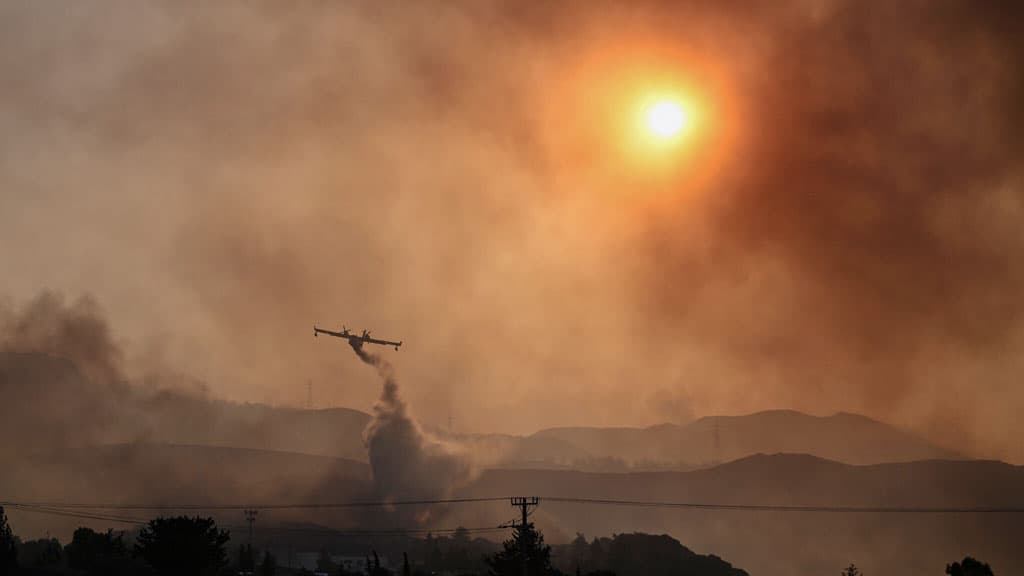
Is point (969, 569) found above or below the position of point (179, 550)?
below

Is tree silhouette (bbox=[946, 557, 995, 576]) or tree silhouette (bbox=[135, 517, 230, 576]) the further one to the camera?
tree silhouette (bbox=[135, 517, 230, 576])

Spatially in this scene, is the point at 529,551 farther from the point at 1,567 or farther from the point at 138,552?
the point at 1,567

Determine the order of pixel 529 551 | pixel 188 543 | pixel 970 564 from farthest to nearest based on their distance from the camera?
pixel 529 551
pixel 188 543
pixel 970 564

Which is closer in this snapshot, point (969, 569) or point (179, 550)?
point (969, 569)

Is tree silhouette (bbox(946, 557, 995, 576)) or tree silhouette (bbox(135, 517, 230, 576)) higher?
tree silhouette (bbox(135, 517, 230, 576))

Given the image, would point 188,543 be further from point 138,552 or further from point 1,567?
point 1,567

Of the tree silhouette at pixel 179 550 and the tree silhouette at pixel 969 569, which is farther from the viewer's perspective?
the tree silhouette at pixel 179 550

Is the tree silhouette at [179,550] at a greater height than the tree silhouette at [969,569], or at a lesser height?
greater

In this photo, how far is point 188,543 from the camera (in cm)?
18538

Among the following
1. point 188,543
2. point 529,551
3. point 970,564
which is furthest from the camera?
point 529,551

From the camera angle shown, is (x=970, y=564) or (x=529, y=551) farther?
(x=529, y=551)

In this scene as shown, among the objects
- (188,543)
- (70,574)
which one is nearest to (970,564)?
(188,543)

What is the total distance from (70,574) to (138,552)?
19200 millimetres

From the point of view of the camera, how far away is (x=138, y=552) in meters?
190
